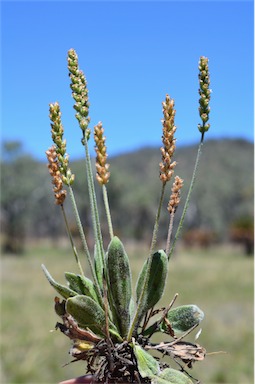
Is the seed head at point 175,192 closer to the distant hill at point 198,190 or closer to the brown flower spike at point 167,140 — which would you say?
the brown flower spike at point 167,140

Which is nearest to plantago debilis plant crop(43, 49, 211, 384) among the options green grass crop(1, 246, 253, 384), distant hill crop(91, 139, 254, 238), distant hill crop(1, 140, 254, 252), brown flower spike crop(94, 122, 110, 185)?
brown flower spike crop(94, 122, 110, 185)

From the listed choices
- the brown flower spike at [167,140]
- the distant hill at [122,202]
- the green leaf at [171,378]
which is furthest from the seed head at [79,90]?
the distant hill at [122,202]

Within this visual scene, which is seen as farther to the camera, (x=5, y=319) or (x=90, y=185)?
(x=5, y=319)

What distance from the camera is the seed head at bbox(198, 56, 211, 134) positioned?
136 cm

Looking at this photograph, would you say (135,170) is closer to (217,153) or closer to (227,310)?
(217,153)

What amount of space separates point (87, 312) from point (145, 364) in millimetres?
197

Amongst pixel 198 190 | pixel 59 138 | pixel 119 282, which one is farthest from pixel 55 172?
pixel 198 190

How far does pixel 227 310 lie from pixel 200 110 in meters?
13.1

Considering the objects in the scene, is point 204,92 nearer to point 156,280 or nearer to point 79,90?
point 79,90

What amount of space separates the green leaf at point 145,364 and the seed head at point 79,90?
584 mm

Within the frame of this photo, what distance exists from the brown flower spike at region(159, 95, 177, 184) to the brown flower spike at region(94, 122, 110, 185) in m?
0.14

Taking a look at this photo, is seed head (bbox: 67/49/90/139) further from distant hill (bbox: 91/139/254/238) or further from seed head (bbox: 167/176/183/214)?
distant hill (bbox: 91/139/254/238)

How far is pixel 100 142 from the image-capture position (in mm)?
1344

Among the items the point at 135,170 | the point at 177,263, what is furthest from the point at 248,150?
the point at 177,263
